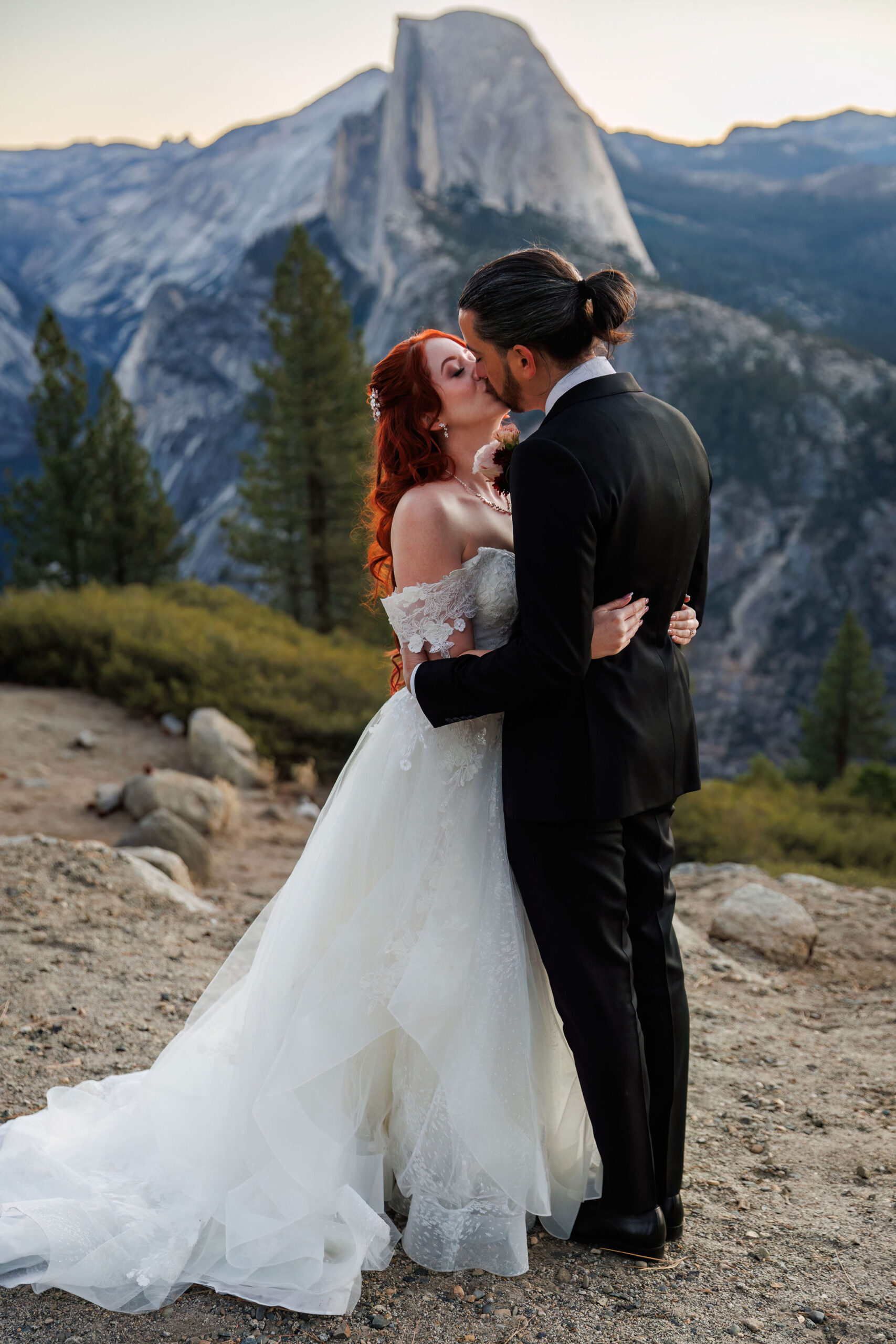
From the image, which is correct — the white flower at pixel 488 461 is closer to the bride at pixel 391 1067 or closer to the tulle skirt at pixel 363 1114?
the bride at pixel 391 1067

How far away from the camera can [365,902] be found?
2732 mm

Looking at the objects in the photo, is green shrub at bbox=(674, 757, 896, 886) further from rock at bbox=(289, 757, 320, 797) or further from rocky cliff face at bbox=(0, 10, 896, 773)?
rocky cliff face at bbox=(0, 10, 896, 773)

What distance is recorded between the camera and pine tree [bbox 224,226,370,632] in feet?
62.7

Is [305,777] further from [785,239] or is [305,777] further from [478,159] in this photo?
[785,239]

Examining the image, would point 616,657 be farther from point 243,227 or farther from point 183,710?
point 243,227

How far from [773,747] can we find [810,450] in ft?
63.8

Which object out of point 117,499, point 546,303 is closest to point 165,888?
point 546,303

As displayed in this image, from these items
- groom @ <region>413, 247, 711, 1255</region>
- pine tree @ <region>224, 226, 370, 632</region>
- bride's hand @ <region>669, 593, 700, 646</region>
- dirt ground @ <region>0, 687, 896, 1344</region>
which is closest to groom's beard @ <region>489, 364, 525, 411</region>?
groom @ <region>413, 247, 711, 1255</region>

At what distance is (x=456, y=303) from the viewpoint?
36594 millimetres

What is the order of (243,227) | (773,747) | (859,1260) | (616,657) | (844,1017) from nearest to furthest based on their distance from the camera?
(616,657), (859,1260), (844,1017), (773,747), (243,227)

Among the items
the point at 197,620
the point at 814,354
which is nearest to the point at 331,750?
the point at 197,620

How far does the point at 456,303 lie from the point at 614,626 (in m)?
37.2

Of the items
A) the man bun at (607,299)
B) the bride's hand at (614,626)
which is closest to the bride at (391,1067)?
the bride's hand at (614,626)

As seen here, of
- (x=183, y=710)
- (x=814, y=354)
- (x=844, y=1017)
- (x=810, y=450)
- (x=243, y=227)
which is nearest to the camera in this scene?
(x=844, y=1017)
